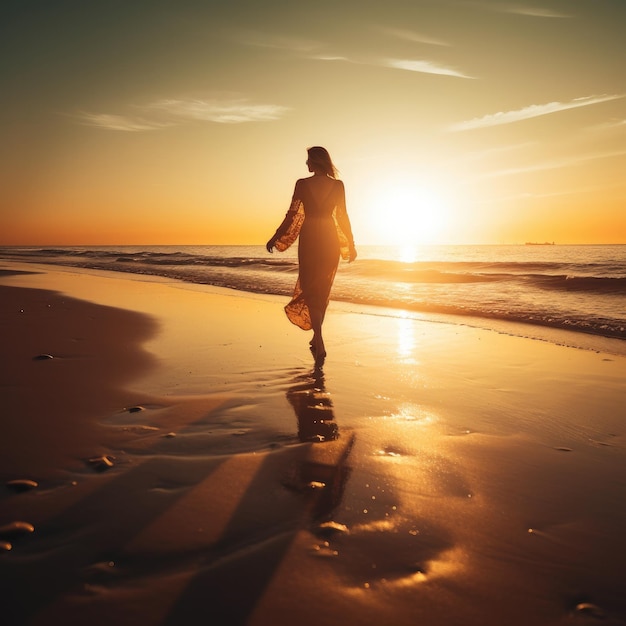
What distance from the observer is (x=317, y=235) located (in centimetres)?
558

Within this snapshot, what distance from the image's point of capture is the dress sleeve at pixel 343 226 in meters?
5.66

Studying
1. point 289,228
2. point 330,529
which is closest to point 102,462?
point 330,529

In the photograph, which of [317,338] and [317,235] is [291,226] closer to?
[317,235]

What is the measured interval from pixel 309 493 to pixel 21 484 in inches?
54.6

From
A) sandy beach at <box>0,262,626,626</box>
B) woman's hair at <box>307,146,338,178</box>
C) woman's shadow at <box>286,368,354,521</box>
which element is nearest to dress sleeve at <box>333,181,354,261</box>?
woman's hair at <box>307,146,338,178</box>

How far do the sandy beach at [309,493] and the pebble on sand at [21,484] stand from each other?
0.04ft

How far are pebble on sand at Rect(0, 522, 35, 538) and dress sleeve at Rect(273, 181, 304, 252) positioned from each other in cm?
445

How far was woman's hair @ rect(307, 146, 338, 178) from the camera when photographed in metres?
5.44

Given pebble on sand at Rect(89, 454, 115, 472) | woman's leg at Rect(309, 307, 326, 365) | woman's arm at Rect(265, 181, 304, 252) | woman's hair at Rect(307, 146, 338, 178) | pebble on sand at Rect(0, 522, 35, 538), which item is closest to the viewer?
pebble on sand at Rect(0, 522, 35, 538)

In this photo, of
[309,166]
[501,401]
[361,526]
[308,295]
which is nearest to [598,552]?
[361,526]

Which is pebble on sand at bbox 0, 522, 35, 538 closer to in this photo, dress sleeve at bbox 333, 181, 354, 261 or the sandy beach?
the sandy beach

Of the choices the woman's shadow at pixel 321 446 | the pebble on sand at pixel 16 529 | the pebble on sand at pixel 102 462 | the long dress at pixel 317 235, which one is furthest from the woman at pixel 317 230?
the pebble on sand at pixel 16 529

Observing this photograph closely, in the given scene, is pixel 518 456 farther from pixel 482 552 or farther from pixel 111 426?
pixel 111 426

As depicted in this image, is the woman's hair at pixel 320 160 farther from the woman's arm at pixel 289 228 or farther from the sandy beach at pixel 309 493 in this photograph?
the sandy beach at pixel 309 493
